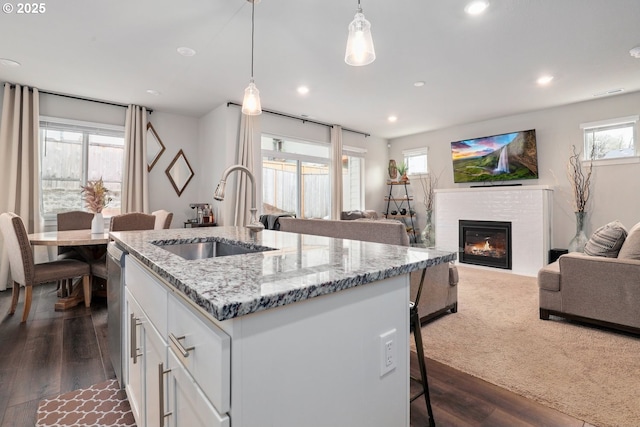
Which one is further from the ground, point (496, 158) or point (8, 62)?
point (8, 62)

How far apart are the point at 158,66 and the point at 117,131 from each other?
73.7 inches

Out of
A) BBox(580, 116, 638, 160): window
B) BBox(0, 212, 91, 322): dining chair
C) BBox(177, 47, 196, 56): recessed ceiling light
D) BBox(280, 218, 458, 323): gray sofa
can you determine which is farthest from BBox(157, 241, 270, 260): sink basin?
BBox(580, 116, 638, 160): window

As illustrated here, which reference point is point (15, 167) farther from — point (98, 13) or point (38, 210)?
point (98, 13)

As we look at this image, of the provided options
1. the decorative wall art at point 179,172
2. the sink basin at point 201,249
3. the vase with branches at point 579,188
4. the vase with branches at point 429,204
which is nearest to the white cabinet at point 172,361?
the sink basin at point 201,249

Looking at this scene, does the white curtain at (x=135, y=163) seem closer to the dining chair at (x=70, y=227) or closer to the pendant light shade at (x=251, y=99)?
the dining chair at (x=70, y=227)

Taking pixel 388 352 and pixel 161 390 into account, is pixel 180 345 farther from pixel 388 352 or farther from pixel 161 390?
pixel 388 352

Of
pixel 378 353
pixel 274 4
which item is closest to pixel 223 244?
pixel 378 353

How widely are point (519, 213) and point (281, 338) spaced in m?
5.35

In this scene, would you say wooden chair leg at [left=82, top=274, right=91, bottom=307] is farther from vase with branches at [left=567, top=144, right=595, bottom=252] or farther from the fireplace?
vase with branches at [left=567, top=144, right=595, bottom=252]

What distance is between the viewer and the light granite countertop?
2.08 ft

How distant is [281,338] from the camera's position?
0.69 metres

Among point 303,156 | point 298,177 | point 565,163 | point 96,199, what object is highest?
point 303,156

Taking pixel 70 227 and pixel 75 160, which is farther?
pixel 75 160

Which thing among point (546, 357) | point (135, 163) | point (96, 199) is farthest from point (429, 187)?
point (96, 199)
